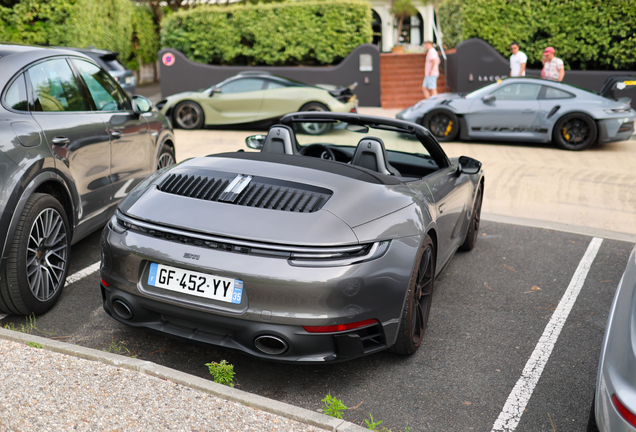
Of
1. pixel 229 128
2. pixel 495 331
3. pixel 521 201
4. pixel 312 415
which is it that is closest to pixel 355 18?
pixel 229 128

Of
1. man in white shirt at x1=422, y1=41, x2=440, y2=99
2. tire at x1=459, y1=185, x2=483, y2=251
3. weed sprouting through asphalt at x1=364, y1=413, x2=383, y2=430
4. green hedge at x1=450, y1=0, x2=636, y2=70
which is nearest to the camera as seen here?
weed sprouting through asphalt at x1=364, y1=413, x2=383, y2=430

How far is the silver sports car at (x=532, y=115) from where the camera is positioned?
1076 centimetres

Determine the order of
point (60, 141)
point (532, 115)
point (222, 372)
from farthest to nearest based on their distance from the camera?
point (532, 115)
point (60, 141)
point (222, 372)

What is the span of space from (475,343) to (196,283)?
185 cm

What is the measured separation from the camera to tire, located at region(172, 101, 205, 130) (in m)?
13.3

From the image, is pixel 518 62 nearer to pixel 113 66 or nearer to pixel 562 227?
pixel 562 227

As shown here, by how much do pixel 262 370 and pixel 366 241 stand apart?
3.35 feet

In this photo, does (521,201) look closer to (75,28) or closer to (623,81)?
(623,81)

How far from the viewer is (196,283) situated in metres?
2.89

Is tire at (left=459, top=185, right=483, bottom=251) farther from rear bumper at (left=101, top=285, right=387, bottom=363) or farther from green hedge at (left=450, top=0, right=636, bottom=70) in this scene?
green hedge at (left=450, top=0, right=636, bottom=70)

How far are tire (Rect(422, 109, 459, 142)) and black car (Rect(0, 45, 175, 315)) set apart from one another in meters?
7.57

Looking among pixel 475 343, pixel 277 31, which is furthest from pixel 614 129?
pixel 277 31

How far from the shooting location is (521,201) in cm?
736

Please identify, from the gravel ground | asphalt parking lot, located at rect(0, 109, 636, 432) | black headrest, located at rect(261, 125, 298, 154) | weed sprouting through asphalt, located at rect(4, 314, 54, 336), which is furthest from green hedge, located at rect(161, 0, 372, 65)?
the gravel ground
